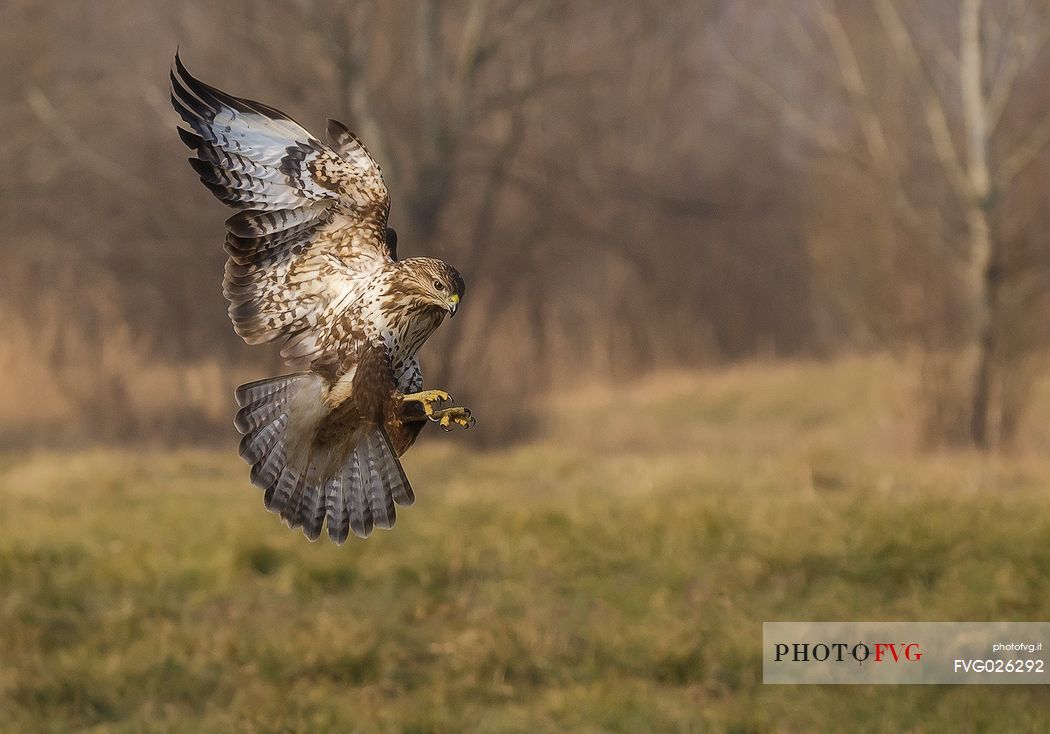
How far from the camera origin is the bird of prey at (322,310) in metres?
1.53

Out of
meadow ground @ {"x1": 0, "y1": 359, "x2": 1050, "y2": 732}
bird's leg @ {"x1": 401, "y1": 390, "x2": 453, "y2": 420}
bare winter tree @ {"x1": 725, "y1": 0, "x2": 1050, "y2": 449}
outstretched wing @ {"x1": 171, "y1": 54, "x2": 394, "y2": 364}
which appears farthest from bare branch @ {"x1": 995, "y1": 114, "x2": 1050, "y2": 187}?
bird's leg @ {"x1": 401, "y1": 390, "x2": 453, "y2": 420}

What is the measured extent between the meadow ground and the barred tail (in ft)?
15.3

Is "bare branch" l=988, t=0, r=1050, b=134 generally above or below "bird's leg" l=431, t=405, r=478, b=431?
Result: above

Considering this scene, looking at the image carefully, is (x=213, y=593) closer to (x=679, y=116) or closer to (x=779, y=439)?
(x=779, y=439)

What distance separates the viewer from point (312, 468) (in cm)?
161

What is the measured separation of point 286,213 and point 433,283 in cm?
27

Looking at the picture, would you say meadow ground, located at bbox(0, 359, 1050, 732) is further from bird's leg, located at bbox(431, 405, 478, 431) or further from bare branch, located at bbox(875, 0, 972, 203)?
bird's leg, located at bbox(431, 405, 478, 431)

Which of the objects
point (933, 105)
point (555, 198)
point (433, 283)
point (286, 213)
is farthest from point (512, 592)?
point (555, 198)

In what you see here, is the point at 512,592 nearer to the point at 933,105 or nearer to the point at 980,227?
the point at 980,227

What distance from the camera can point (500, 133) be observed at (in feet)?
72.7

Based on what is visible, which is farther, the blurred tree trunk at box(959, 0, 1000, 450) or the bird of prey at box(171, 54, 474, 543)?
the blurred tree trunk at box(959, 0, 1000, 450)

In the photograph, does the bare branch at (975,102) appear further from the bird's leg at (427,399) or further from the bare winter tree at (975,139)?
the bird's leg at (427,399)

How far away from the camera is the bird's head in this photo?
59.4 inches

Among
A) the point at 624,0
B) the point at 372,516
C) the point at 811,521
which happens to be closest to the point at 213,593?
the point at 811,521
